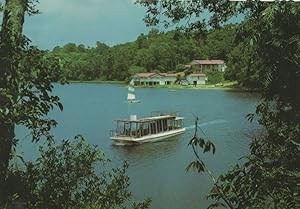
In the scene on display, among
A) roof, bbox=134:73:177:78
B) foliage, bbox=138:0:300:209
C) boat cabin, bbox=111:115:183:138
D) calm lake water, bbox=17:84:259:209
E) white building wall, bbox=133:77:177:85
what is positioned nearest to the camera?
foliage, bbox=138:0:300:209

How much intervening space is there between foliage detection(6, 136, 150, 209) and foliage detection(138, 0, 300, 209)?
1.23 metres

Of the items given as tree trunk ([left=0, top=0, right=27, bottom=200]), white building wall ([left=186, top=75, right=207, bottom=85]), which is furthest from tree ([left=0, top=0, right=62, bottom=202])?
white building wall ([left=186, top=75, right=207, bottom=85])

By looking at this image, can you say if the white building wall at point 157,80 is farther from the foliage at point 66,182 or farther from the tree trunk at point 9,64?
the tree trunk at point 9,64

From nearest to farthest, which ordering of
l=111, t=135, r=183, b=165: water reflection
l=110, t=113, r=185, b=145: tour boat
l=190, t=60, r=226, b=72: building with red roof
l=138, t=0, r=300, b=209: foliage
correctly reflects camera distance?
1. l=138, t=0, r=300, b=209: foliage
2. l=111, t=135, r=183, b=165: water reflection
3. l=110, t=113, r=185, b=145: tour boat
4. l=190, t=60, r=226, b=72: building with red roof

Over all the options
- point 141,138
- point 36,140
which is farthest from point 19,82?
point 141,138

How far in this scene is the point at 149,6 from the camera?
3.40 meters

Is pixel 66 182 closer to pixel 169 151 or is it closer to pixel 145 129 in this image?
pixel 169 151

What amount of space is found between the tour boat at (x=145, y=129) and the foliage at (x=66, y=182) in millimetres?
21099

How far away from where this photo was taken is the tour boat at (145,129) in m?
25.2

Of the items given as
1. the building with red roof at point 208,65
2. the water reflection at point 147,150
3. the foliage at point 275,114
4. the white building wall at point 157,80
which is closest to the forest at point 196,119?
the foliage at point 275,114

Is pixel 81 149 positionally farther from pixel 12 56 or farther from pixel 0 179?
pixel 12 56

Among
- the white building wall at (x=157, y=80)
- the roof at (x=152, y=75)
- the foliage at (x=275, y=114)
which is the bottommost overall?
the white building wall at (x=157, y=80)

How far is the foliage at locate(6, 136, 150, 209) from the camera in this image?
309cm

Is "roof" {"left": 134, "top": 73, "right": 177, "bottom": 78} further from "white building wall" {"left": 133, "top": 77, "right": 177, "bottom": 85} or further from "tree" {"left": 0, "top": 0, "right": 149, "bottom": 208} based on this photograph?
"tree" {"left": 0, "top": 0, "right": 149, "bottom": 208}
